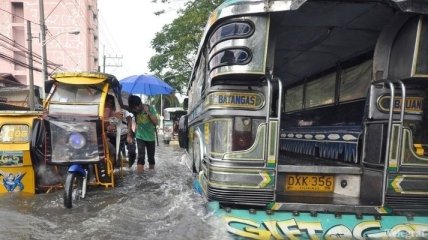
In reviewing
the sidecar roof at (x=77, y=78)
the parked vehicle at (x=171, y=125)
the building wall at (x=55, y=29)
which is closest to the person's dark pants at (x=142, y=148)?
the sidecar roof at (x=77, y=78)

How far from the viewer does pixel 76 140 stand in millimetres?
6090

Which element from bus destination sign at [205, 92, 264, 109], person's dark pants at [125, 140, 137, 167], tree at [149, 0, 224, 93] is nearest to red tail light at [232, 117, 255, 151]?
bus destination sign at [205, 92, 264, 109]

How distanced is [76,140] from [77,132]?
4.7 inches

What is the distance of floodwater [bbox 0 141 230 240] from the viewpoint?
4.49 metres

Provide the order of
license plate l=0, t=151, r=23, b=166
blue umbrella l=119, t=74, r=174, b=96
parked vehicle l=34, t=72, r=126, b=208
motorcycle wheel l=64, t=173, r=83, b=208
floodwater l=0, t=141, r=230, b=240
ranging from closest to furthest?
floodwater l=0, t=141, r=230, b=240 < motorcycle wheel l=64, t=173, r=83, b=208 < parked vehicle l=34, t=72, r=126, b=208 < license plate l=0, t=151, r=23, b=166 < blue umbrella l=119, t=74, r=174, b=96

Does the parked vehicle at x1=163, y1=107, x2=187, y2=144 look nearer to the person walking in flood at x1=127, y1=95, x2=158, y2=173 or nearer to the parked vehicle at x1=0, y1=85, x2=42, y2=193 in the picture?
the person walking in flood at x1=127, y1=95, x2=158, y2=173

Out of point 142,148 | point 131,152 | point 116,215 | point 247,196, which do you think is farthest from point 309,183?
point 131,152

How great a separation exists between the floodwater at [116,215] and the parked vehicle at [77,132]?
316 millimetres

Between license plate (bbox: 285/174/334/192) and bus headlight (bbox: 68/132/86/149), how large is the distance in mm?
3277

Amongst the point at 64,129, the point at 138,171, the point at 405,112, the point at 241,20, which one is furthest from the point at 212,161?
the point at 138,171

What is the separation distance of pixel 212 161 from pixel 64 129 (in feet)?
9.96

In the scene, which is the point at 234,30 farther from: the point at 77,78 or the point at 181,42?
the point at 181,42

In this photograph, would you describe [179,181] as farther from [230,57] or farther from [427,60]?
[427,60]

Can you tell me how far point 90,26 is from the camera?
5241 cm
